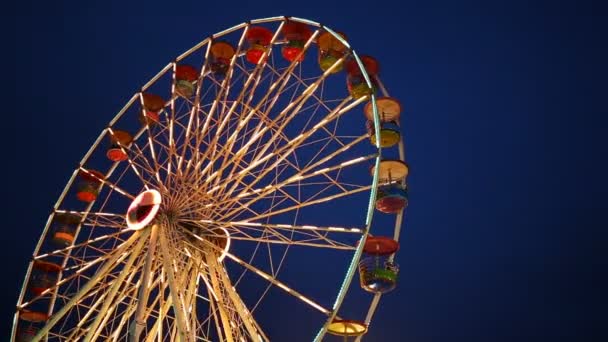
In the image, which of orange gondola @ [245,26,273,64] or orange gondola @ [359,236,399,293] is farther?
orange gondola @ [245,26,273,64]

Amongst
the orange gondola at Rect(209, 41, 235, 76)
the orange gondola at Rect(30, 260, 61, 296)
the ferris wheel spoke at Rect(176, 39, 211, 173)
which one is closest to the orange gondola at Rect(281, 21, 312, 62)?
the orange gondola at Rect(209, 41, 235, 76)

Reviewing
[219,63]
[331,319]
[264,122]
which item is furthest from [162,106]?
[331,319]

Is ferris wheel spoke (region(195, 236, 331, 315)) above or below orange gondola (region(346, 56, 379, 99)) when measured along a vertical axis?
below

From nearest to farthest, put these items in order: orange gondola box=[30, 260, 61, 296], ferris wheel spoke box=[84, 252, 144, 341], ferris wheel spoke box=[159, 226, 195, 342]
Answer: ferris wheel spoke box=[159, 226, 195, 342] → ferris wheel spoke box=[84, 252, 144, 341] → orange gondola box=[30, 260, 61, 296]

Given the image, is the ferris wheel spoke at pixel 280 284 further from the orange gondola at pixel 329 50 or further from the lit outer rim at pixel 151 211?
the orange gondola at pixel 329 50

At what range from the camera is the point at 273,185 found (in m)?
12.6

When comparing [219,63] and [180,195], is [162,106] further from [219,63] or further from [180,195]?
[180,195]

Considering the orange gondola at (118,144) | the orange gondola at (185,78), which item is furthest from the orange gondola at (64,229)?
the orange gondola at (185,78)

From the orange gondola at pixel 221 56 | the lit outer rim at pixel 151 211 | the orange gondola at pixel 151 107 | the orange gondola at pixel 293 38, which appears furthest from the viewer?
the orange gondola at pixel 151 107

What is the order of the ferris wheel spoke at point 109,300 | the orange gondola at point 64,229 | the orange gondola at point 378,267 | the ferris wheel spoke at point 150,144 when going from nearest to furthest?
the ferris wheel spoke at point 109,300, the orange gondola at point 378,267, the ferris wheel spoke at point 150,144, the orange gondola at point 64,229

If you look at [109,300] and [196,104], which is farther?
[196,104]

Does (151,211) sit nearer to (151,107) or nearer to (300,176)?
(300,176)

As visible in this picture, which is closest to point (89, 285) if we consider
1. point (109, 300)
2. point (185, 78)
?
point (109, 300)

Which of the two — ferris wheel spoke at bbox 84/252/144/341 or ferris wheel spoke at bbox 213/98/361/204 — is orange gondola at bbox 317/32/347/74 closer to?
ferris wheel spoke at bbox 213/98/361/204
